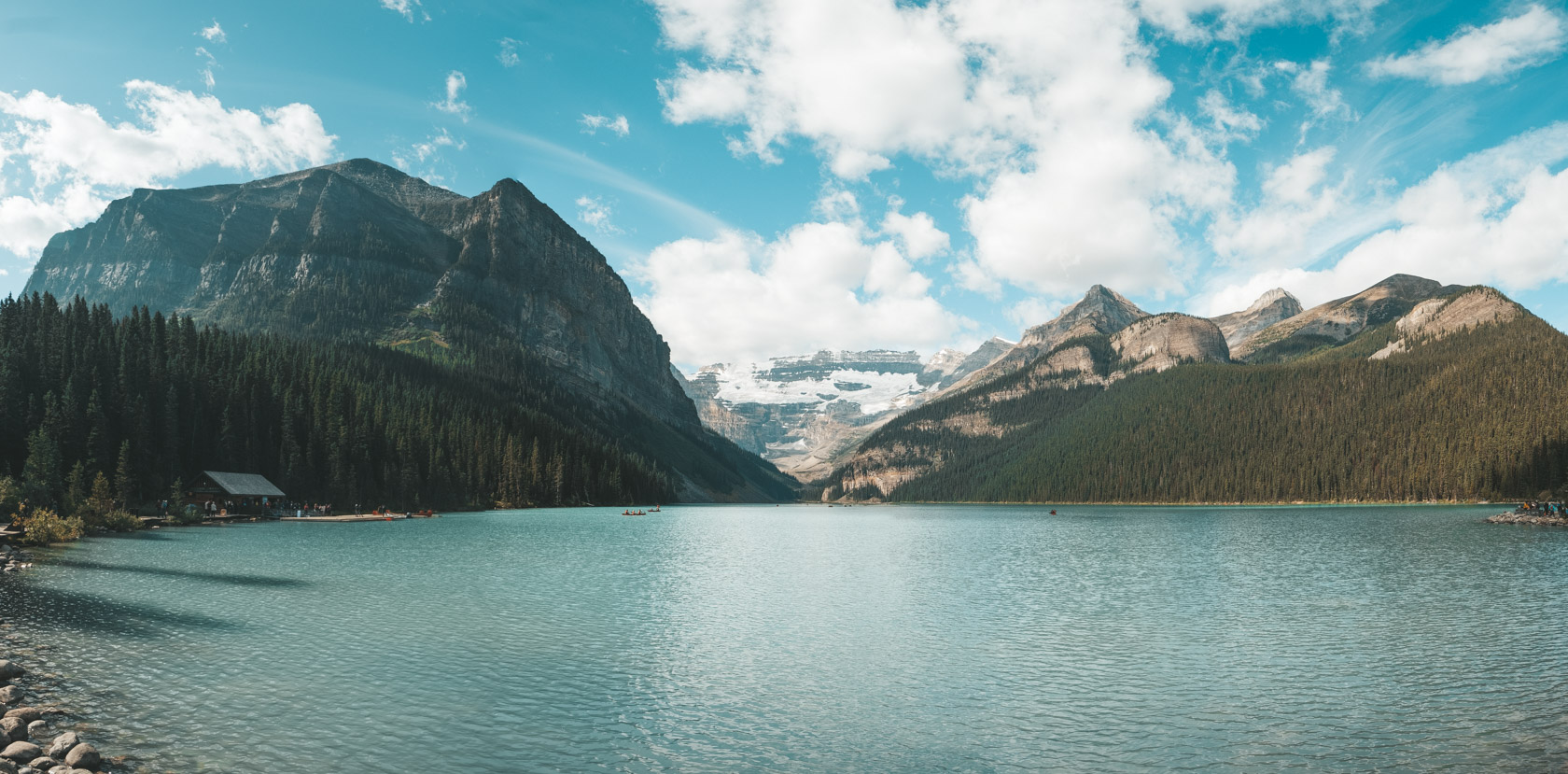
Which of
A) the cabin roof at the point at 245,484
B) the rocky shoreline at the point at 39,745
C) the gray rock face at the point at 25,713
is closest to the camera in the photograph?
the rocky shoreline at the point at 39,745

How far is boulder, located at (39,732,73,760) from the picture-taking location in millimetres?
17062

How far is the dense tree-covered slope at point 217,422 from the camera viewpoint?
313 ft

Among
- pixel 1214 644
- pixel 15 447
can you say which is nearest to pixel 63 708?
pixel 1214 644

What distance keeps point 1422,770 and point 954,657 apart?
14.9 m

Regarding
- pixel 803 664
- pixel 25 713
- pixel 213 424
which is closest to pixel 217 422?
pixel 213 424

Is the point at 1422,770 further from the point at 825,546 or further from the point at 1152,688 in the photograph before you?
the point at 825,546

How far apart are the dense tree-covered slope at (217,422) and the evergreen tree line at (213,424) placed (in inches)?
10.0

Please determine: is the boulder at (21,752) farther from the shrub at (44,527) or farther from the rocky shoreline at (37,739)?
the shrub at (44,527)

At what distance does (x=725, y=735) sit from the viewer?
20812mm

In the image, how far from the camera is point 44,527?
62281 millimetres

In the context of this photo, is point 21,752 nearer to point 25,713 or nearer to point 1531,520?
point 25,713

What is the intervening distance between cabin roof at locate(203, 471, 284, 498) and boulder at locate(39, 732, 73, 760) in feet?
365

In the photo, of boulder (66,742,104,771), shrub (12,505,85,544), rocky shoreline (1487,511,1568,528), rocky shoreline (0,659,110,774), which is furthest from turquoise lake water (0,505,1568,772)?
rocky shoreline (1487,511,1568,528)

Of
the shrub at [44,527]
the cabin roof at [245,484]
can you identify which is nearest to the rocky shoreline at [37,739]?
the shrub at [44,527]
